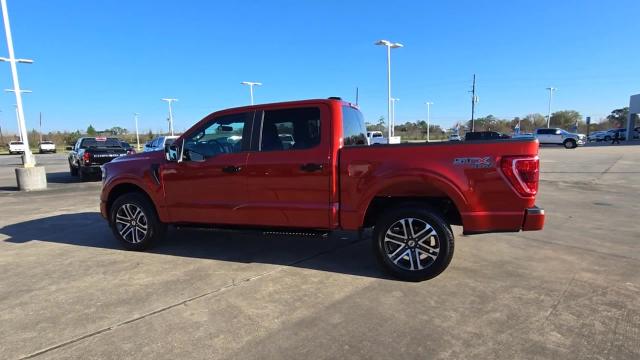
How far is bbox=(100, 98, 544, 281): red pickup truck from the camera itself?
4.21 meters

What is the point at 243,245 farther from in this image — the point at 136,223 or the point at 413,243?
the point at 413,243

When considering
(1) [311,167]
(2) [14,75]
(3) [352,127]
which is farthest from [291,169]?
(2) [14,75]

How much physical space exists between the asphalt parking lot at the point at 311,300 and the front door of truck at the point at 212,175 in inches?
24.0

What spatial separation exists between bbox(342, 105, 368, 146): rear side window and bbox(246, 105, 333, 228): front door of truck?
1.01ft

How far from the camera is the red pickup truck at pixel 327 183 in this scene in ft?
13.8

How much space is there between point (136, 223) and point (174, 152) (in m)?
1.22

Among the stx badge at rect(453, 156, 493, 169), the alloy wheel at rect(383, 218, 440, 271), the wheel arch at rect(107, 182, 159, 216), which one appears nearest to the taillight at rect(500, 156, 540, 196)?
the stx badge at rect(453, 156, 493, 169)

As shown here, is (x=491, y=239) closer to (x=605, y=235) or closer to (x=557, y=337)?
(x=605, y=235)

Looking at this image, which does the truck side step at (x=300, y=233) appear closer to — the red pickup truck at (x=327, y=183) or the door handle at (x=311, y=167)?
the red pickup truck at (x=327, y=183)

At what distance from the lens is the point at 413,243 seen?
4484mm

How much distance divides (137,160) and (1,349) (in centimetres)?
→ 302

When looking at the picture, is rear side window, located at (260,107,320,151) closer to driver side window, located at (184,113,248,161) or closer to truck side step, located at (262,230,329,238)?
driver side window, located at (184,113,248,161)

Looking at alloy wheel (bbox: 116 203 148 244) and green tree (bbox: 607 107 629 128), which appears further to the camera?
green tree (bbox: 607 107 629 128)

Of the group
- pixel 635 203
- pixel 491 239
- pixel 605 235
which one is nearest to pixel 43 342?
pixel 491 239
